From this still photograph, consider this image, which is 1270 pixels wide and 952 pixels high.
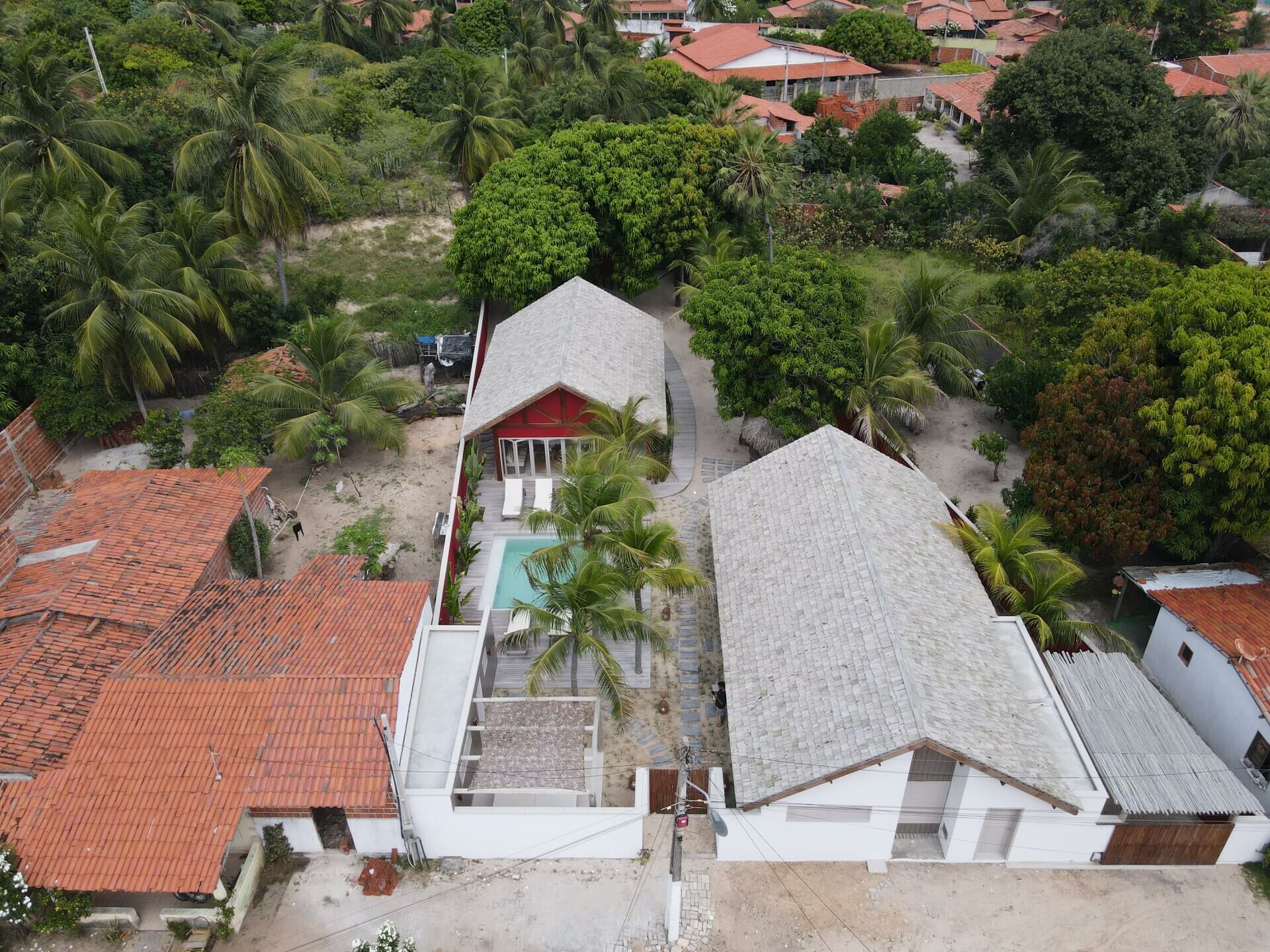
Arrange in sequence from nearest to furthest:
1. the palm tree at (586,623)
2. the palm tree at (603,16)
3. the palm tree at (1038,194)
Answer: the palm tree at (586,623) < the palm tree at (1038,194) < the palm tree at (603,16)

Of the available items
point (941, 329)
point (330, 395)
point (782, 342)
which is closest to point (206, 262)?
point (330, 395)

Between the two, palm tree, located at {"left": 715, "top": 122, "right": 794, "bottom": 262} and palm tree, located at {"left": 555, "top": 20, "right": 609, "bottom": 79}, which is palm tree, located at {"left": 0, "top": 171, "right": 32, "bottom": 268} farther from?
palm tree, located at {"left": 555, "top": 20, "right": 609, "bottom": 79}

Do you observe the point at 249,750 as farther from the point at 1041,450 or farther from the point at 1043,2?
the point at 1043,2

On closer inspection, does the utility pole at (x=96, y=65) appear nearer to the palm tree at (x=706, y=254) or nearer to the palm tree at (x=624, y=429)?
the palm tree at (x=706, y=254)

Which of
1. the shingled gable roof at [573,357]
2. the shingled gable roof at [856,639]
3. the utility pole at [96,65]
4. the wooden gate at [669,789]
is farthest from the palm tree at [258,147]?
the wooden gate at [669,789]

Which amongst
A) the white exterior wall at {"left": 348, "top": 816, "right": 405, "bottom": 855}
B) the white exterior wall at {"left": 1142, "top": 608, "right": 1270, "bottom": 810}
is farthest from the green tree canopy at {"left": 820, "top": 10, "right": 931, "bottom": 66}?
the white exterior wall at {"left": 348, "top": 816, "right": 405, "bottom": 855}

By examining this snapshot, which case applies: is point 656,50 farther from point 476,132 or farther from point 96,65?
point 96,65
